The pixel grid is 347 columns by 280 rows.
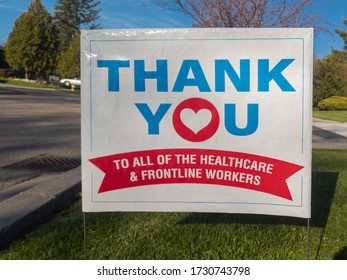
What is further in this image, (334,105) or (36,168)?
(334,105)

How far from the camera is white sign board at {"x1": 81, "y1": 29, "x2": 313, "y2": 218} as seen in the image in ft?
8.83

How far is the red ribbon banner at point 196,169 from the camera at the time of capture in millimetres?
2795

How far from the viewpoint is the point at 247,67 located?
2.69 metres

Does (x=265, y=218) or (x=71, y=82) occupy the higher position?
(x=71, y=82)

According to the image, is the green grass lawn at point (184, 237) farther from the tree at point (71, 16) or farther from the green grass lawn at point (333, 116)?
the tree at point (71, 16)

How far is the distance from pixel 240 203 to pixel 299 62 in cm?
107

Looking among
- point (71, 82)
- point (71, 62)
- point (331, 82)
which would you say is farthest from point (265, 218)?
point (71, 82)

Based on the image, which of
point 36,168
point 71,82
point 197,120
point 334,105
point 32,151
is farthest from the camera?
point 71,82

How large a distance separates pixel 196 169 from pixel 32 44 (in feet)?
172

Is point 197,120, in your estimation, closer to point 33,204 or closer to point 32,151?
point 33,204

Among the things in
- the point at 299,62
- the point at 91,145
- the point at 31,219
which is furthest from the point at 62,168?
the point at 299,62

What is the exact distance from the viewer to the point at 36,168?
6066 millimetres

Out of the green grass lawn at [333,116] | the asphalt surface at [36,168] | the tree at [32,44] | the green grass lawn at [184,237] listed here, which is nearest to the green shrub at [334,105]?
the green grass lawn at [333,116]

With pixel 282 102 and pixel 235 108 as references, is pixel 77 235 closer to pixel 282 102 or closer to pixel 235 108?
pixel 235 108
